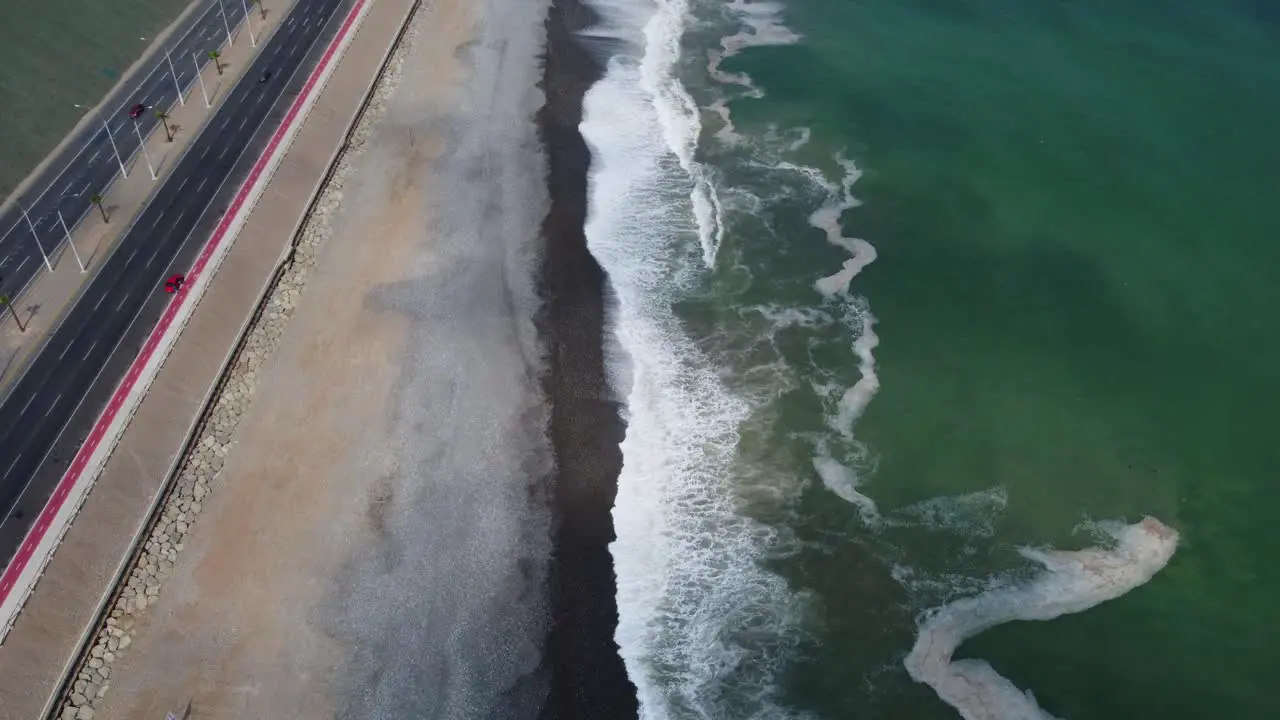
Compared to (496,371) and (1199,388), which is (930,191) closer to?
(1199,388)

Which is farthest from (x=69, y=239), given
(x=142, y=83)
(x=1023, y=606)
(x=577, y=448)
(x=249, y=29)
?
(x=1023, y=606)

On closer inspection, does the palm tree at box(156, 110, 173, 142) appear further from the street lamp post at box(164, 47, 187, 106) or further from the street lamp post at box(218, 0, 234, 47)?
the street lamp post at box(218, 0, 234, 47)

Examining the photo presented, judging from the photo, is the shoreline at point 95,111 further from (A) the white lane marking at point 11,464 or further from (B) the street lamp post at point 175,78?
(A) the white lane marking at point 11,464

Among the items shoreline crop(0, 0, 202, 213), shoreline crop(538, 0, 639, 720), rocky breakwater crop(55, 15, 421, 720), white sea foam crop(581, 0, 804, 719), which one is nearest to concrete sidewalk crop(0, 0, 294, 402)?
shoreline crop(0, 0, 202, 213)

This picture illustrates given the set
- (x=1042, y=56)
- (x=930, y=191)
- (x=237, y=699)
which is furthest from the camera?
(x=1042, y=56)

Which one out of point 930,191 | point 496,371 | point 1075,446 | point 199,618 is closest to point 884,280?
point 930,191

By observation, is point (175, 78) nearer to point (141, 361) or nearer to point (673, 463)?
point (141, 361)
